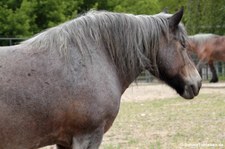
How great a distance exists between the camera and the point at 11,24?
22.7 metres

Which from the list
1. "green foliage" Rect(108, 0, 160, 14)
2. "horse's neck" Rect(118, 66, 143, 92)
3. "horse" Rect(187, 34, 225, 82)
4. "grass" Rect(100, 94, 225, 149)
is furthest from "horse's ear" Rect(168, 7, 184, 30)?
"green foliage" Rect(108, 0, 160, 14)

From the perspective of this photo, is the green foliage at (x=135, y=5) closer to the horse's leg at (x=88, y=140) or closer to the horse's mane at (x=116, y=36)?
the horse's mane at (x=116, y=36)

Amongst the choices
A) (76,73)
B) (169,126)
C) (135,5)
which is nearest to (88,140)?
(76,73)

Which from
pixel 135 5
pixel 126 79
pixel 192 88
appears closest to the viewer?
pixel 126 79

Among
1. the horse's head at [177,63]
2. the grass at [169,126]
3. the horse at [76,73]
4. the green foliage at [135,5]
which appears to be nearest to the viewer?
the horse at [76,73]

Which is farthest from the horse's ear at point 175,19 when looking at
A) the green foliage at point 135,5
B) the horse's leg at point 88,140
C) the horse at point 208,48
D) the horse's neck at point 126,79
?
the green foliage at point 135,5

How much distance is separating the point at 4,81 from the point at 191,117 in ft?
22.0

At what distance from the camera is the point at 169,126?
8.42 metres

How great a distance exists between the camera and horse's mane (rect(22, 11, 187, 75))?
145 inches

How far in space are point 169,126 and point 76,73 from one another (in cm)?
512

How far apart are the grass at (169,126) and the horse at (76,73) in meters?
2.73

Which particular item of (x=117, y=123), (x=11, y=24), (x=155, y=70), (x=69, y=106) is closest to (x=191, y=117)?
(x=117, y=123)

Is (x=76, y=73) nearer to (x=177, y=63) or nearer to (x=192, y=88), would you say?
(x=177, y=63)

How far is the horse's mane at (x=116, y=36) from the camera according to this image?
12.1 feet
